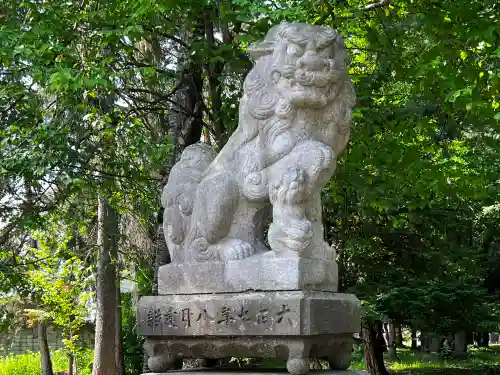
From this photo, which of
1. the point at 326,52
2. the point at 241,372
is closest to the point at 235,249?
the point at 241,372

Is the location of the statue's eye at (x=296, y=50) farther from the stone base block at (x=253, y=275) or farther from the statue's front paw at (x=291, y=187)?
the stone base block at (x=253, y=275)

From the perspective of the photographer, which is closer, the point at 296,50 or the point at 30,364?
the point at 296,50

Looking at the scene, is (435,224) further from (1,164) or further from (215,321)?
(215,321)

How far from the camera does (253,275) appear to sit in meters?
4.50

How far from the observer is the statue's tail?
16.4ft

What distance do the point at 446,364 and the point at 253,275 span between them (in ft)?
53.1

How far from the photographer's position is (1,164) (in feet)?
23.8

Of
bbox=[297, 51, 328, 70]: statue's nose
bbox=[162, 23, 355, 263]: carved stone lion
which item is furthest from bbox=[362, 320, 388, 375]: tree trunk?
bbox=[297, 51, 328, 70]: statue's nose

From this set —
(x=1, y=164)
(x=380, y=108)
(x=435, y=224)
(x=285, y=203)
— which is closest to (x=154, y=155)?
(x=1, y=164)

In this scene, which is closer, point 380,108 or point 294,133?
point 294,133

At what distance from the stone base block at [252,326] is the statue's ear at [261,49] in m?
1.64

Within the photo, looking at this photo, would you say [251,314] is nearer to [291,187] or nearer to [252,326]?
[252,326]

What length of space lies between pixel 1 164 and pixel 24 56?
117 centimetres

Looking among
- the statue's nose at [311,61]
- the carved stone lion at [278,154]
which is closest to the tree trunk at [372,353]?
the carved stone lion at [278,154]
